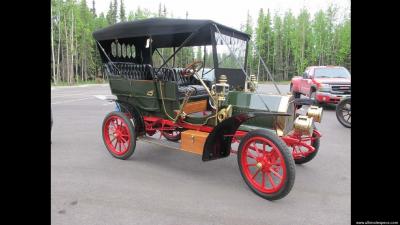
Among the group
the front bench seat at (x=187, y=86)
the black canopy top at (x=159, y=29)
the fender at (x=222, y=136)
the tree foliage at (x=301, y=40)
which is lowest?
the fender at (x=222, y=136)

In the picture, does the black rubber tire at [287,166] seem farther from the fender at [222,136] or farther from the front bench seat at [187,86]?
the front bench seat at [187,86]

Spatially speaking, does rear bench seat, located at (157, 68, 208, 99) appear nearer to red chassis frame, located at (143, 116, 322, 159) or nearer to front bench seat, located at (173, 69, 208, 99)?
front bench seat, located at (173, 69, 208, 99)

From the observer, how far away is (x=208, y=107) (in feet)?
17.7

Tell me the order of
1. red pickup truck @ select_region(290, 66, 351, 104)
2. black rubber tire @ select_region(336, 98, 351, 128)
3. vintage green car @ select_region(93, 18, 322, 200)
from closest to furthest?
vintage green car @ select_region(93, 18, 322, 200), black rubber tire @ select_region(336, 98, 351, 128), red pickup truck @ select_region(290, 66, 351, 104)

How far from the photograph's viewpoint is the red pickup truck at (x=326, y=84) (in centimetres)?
1099

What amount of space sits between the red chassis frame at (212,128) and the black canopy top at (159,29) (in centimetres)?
133

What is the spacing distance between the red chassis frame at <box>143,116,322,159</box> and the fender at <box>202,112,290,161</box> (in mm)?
108

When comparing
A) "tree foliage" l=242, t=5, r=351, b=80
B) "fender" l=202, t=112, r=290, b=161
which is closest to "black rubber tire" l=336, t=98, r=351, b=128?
"fender" l=202, t=112, r=290, b=161

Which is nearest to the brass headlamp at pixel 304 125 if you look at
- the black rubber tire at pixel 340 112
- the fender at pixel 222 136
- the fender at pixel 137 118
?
the fender at pixel 222 136

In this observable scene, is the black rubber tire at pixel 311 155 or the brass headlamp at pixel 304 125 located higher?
the brass headlamp at pixel 304 125

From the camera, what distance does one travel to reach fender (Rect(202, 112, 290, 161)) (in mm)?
3939

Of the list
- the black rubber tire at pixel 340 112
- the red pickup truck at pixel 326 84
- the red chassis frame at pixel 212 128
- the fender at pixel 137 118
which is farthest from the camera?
the red pickup truck at pixel 326 84

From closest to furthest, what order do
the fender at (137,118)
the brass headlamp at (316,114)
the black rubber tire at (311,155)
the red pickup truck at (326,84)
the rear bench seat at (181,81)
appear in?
the brass headlamp at (316,114)
the black rubber tire at (311,155)
the rear bench seat at (181,81)
the fender at (137,118)
the red pickup truck at (326,84)
